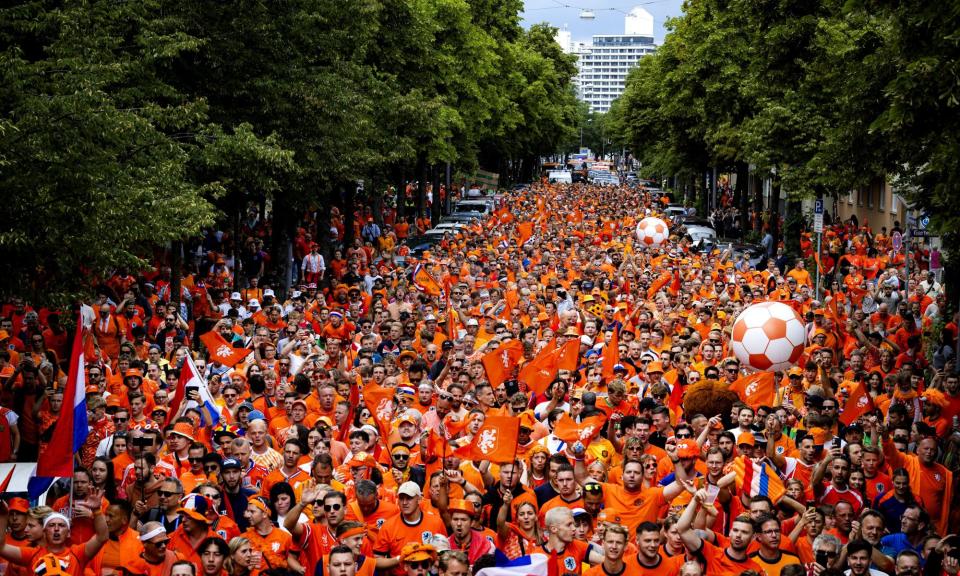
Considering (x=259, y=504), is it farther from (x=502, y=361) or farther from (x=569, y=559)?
(x=502, y=361)

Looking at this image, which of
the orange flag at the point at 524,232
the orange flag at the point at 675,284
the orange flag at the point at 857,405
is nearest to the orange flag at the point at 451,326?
the orange flag at the point at 857,405

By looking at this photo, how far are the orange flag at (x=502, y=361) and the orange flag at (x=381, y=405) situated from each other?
1336 mm

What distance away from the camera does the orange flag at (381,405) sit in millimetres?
13258

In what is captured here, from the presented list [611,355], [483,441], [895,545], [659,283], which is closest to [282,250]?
[659,283]

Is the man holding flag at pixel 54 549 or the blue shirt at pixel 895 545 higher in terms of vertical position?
the man holding flag at pixel 54 549

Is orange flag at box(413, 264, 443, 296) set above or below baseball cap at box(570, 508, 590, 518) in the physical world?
below

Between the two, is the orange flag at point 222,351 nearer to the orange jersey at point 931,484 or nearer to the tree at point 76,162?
the tree at point 76,162

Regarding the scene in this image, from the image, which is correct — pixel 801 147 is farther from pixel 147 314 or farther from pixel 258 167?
pixel 147 314

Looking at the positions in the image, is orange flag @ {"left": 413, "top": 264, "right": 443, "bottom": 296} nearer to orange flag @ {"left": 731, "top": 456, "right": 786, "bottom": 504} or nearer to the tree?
the tree

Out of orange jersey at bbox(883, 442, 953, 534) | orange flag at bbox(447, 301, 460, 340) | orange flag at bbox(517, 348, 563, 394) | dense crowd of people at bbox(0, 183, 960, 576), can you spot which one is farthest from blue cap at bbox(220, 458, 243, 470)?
orange flag at bbox(447, 301, 460, 340)

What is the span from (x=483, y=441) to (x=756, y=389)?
4723 millimetres

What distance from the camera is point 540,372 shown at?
1495 cm

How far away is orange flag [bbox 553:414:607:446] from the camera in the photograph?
37.7ft

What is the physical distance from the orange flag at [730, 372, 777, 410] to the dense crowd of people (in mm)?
54
